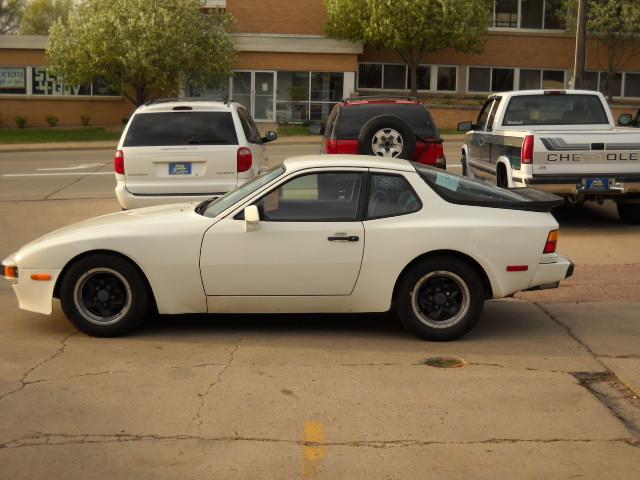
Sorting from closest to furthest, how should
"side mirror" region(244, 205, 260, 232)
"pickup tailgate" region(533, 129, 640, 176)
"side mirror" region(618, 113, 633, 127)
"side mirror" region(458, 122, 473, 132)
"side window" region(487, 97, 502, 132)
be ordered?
1. "side mirror" region(244, 205, 260, 232)
2. "pickup tailgate" region(533, 129, 640, 176)
3. "side window" region(487, 97, 502, 132)
4. "side mirror" region(458, 122, 473, 132)
5. "side mirror" region(618, 113, 633, 127)

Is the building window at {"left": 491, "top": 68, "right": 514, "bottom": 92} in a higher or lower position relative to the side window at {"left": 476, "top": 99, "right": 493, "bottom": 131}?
higher

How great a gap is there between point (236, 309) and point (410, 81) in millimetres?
39541

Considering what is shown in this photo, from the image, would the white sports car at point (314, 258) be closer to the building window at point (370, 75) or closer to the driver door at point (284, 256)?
the driver door at point (284, 256)

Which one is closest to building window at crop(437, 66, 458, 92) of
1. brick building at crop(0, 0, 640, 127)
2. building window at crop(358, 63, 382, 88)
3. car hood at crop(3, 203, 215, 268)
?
brick building at crop(0, 0, 640, 127)

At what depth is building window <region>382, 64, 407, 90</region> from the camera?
151 feet

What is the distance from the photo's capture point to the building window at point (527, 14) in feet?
151

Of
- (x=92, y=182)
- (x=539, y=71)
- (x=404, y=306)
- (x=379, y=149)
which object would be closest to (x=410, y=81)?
(x=539, y=71)

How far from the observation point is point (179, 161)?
12914 millimetres

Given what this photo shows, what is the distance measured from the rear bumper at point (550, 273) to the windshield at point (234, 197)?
2.15 metres

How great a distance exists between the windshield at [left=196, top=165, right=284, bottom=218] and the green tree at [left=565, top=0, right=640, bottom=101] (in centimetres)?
3619

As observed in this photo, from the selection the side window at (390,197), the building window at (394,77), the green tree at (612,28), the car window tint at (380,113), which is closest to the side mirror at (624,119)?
the car window tint at (380,113)

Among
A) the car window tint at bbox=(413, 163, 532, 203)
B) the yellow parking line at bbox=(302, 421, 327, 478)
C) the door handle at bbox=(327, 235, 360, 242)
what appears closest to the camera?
the yellow parking line at bbox=(302, 421, 327, 478)

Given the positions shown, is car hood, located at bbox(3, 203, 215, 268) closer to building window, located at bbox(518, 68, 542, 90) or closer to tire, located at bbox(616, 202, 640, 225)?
tire, located at bbox(616, 202, 640, 225)

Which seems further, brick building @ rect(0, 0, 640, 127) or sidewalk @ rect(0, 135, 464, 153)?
brick building @ rect(0, 0, 640, 127)
